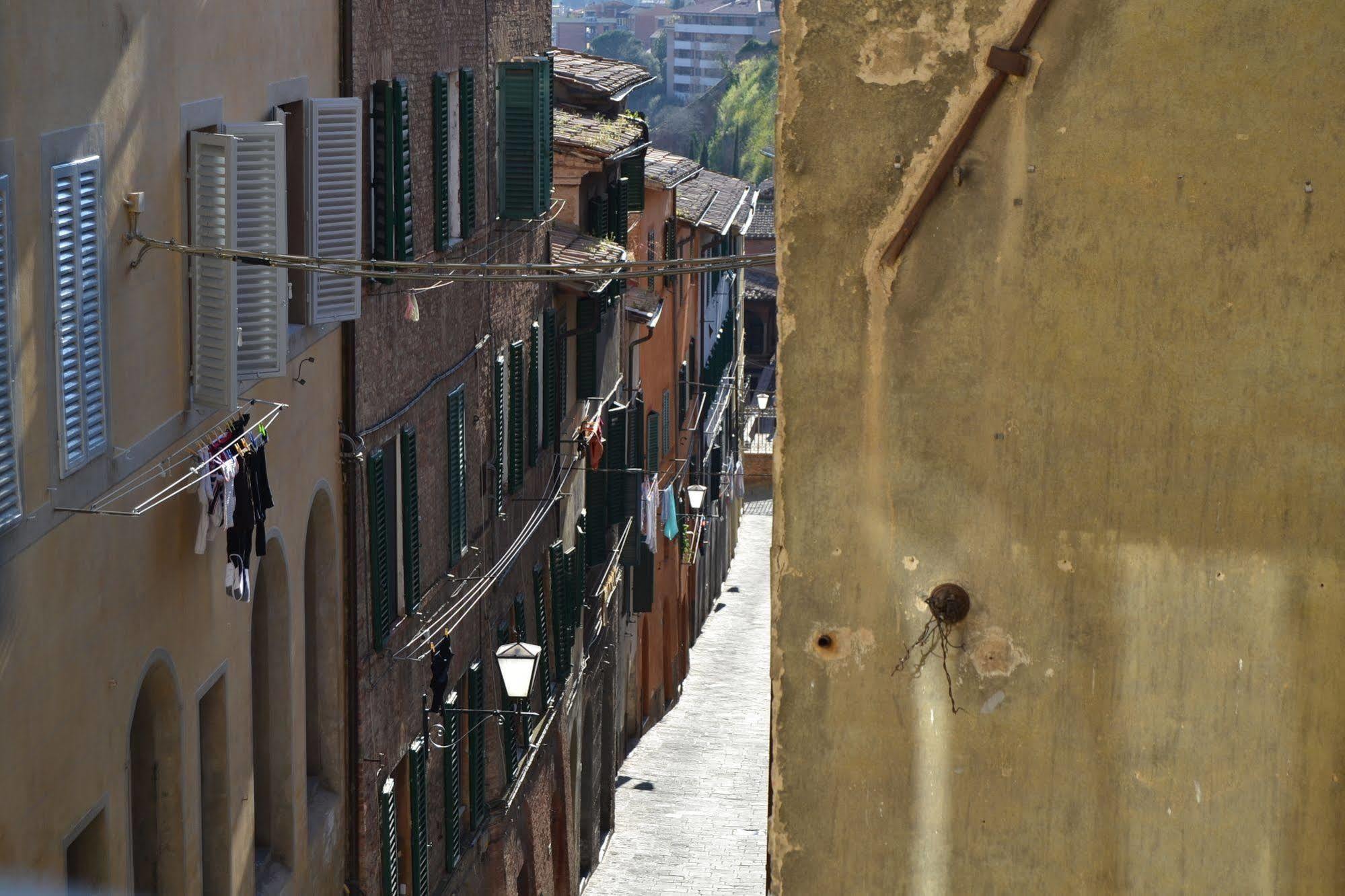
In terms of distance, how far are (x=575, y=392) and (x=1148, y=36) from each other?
1861cm

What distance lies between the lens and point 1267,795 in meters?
6.05

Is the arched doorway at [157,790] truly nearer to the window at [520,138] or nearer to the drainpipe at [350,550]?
the drainpipe at [350,550]

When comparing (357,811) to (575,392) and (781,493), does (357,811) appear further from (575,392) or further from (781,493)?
(575,392)

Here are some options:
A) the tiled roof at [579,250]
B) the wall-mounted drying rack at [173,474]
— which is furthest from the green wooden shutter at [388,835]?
the tiled roof at [579,250]

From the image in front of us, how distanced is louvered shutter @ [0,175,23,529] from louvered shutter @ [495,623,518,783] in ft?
36.1

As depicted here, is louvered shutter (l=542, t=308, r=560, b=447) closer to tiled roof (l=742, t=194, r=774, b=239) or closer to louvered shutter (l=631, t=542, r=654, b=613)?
louvered shutter (l=631, t=542, r=654, b=613)

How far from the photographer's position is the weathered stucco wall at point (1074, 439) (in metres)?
5.92

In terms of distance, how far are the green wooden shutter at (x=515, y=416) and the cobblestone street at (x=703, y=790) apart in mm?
3692

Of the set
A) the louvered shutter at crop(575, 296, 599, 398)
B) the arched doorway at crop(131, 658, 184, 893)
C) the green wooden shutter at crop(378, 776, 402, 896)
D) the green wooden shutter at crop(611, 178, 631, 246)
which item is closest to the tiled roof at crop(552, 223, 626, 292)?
the louvered shutter at crop(575, 296, 599, 398)

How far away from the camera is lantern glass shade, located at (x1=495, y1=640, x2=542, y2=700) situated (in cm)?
1572

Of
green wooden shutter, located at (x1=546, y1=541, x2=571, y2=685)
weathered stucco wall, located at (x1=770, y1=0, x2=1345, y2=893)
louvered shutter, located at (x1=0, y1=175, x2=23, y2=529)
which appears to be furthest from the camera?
green wooden shutter, located at (x1=546, y1=541, x2=571, y2=685)

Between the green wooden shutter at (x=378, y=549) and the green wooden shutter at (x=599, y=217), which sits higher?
the green wooden shutter at (x=599, y=217)

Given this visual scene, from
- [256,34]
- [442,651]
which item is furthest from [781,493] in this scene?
[442,651]

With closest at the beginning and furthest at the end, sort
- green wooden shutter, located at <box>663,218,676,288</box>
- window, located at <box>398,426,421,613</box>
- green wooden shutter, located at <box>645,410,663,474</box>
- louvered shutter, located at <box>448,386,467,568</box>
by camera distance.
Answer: window, located at <box>398,426,421,613</box>, louvered shutter, located at <box>448,386,467,568</box>, green wooden shutter, located at <box>645,410,663,474</box>, green wooden shutter, located at <box>663,218,676,288</box>
